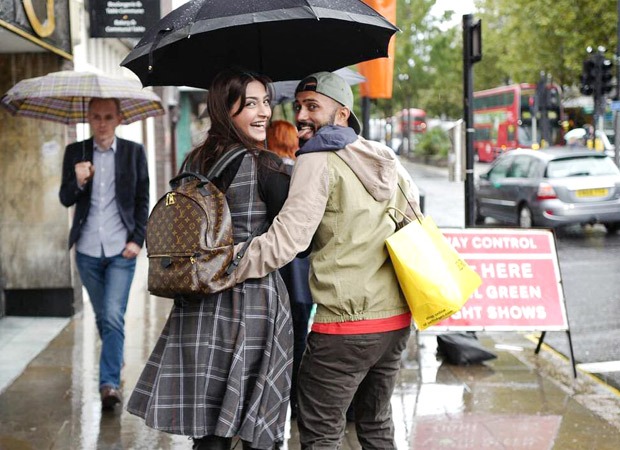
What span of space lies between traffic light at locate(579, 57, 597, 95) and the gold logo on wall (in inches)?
678

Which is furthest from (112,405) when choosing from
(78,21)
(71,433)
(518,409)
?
(78,21)

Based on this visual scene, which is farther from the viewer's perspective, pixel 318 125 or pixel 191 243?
pixel 318 125

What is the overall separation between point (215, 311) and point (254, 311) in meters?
0.14

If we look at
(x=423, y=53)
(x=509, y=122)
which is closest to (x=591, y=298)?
(x=509, y=122)

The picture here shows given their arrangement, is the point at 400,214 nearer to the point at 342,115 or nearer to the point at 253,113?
the point at 342,115

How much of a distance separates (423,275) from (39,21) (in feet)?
17.1

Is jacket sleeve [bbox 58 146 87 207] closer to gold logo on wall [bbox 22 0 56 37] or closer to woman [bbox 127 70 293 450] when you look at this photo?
gold logo on wall [bbox 22 0 56 37]

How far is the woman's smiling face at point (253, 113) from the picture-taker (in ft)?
10.8

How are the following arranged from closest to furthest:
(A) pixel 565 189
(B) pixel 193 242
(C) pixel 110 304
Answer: (B) pixel 193 242 < (C) pixel 110 304 < (A) pixel 565 189

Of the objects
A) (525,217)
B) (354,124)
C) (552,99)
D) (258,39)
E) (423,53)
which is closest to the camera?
(354,124)

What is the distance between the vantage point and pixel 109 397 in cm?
547

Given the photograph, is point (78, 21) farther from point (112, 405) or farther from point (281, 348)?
point (281, 348)

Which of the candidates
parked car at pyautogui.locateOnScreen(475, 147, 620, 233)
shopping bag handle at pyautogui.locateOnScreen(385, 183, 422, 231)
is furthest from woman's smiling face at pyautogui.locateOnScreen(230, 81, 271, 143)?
parked car at pyautogui.locateOnScreen(475, 147, 620, 233)

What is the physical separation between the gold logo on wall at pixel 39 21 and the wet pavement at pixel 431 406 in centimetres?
253
